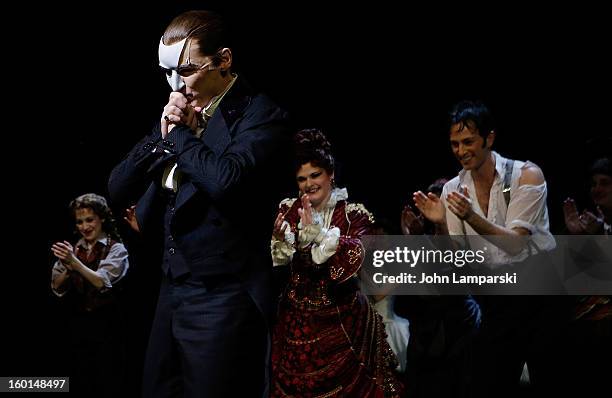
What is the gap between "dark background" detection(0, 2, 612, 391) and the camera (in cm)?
439

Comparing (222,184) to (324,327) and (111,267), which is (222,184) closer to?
(324,327)

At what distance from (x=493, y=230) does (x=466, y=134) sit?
48cm

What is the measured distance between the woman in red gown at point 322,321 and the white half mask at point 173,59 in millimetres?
1317

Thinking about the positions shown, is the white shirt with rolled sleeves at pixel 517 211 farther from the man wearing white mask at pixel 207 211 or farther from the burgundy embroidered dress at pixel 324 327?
the man wearing white mask at pixel 207 211

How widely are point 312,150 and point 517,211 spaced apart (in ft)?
2.98

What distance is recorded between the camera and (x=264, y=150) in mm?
2119

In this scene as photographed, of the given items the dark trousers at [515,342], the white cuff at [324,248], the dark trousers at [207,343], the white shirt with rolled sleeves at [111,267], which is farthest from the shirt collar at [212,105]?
the white shirt with rolled sleeves at [111,267]

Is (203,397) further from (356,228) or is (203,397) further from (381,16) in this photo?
(381,16)

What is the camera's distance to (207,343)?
200 centimetres

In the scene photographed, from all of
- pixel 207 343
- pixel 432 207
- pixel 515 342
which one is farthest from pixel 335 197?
pixel 207 343

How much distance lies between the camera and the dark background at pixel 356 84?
439 cm

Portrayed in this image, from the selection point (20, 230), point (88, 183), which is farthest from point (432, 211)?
point (20, 230)

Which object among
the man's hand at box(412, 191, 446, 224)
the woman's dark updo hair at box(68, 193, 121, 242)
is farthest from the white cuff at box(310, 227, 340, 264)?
the woman's dark updo hair at box(68, 193, 121, 242)

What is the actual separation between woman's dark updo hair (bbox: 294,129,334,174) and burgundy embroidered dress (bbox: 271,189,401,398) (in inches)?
11.9
